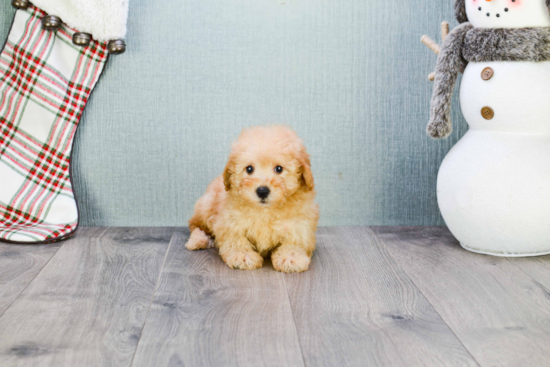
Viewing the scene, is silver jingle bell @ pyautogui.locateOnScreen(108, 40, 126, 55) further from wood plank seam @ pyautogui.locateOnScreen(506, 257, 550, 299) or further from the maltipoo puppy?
wood plank seam @ pyautogui.locateOnScreen(506, 257, 550, 299)

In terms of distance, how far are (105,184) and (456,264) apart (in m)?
1.13

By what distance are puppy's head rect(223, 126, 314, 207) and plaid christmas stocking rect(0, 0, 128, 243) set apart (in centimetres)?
61

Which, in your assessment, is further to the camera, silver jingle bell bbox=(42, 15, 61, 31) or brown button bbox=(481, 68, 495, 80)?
silver jingle bell bbox=(42, 15, 61, 31)

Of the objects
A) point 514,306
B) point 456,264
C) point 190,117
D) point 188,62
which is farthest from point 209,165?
point 514,306

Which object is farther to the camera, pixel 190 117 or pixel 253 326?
pixel 190 117

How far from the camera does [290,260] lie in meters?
1.39

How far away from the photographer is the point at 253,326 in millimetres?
1059

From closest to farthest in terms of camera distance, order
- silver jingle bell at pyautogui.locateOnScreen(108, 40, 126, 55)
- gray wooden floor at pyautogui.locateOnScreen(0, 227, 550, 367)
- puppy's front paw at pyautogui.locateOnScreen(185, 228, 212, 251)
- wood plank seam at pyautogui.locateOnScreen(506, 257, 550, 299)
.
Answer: gray wooden floor at pyautogui.locateOnScreen(0, 227, 550, 367), wood plank seam at pyautogui.locateOnScreen(506, 257, 550, 299), puppy's front paw at pyautogui.locateOnScreen(185, 228, 212, 251), silver jingle bell at pyautogui.locateOnScreen(108, 40, 126, 55)

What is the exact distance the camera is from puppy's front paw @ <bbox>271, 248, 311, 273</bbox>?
1.38m

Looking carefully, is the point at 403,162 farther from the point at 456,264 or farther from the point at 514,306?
the point at 514,306

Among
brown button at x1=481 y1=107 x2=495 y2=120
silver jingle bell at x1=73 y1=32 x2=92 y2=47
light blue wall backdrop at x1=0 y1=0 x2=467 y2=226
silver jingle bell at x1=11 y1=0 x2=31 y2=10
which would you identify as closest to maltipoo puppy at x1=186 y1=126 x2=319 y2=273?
light blue wall backdrop at x1=0 y1=0 x2=467 y2=226

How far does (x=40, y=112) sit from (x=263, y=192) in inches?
33.3

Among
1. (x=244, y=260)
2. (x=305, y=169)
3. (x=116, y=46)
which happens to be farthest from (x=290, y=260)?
(x=116, y=46)

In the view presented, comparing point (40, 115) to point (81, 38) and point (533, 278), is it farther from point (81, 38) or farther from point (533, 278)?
point (533, 278)
